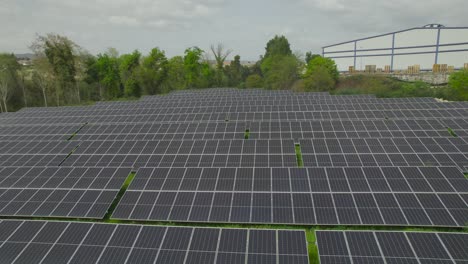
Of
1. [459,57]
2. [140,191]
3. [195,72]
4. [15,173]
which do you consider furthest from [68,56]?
[459,57]

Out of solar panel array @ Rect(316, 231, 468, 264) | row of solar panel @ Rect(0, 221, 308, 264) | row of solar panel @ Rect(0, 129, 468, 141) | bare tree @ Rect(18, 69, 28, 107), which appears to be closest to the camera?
solar panel array @ Rect(316, 231, 468, 264)

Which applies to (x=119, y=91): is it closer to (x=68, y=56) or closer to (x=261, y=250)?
(x=68, y=56)

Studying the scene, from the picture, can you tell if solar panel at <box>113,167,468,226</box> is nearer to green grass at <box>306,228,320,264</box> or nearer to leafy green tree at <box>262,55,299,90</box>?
green grass at <box>306,228,320,264</box>

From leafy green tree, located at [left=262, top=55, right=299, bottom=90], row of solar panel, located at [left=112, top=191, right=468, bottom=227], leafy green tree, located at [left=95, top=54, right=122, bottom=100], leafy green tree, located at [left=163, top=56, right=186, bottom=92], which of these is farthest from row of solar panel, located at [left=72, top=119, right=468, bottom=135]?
leafy green tree, located at [left=163, top=56, right=186, bottom=92]

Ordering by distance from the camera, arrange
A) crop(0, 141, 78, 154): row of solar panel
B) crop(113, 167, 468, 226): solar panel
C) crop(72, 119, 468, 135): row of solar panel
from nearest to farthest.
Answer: crop(113, 167, 468, 226): solar panel → crop(0, 141, 78, 154): row of solar panel → crop(72, 119, 468, 135): row of solar panel

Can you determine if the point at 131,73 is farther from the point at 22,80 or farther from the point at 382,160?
the point at 382,160

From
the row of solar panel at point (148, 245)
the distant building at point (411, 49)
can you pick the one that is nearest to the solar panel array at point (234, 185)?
the row of solar panel at point (148, 245)

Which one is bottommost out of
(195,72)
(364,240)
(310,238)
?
(310,238)
